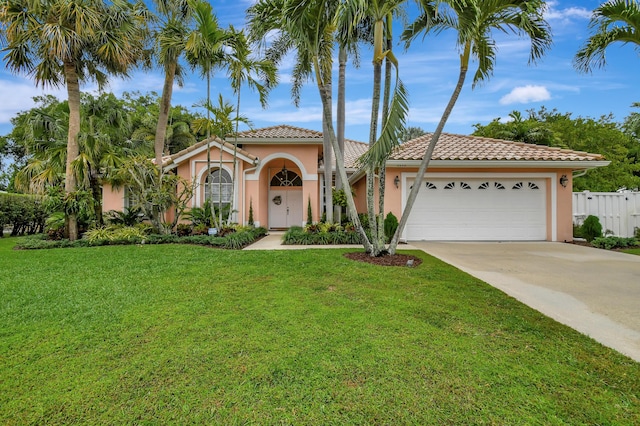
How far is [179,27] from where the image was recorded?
37.5 ft

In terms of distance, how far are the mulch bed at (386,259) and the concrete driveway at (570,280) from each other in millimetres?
1039

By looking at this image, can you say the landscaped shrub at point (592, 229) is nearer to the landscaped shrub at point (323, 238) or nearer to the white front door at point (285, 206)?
the landscaped shrub at point (323, 238)

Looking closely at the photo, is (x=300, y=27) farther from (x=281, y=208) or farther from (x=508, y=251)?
(x=281, y=208)

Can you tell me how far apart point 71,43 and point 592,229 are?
19.7 metres

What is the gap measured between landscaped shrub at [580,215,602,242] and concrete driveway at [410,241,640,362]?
1.13 metres

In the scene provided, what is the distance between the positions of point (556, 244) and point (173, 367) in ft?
42.1

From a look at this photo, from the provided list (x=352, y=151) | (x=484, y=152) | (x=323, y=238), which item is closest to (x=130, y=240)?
(x=323, y=238)

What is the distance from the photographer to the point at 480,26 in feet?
21.3

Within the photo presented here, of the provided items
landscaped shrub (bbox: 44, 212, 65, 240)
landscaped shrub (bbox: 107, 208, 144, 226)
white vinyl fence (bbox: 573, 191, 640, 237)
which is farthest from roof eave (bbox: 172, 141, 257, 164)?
white vinyl fence (bbox: 573, 191, 640, 237)

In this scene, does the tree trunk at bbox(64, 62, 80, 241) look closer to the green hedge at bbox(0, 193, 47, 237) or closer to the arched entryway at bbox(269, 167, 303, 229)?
the green hedge at bbox(0, 193, 47, 237)

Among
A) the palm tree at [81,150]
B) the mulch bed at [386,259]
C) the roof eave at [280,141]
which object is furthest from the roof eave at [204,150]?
the mulch bed at [386,259]

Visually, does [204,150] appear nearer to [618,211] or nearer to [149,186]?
[149,186]

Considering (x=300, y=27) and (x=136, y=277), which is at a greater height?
(x=300, y=27)

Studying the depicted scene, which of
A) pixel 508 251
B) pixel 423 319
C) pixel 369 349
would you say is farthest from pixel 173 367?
pixel 508 251
